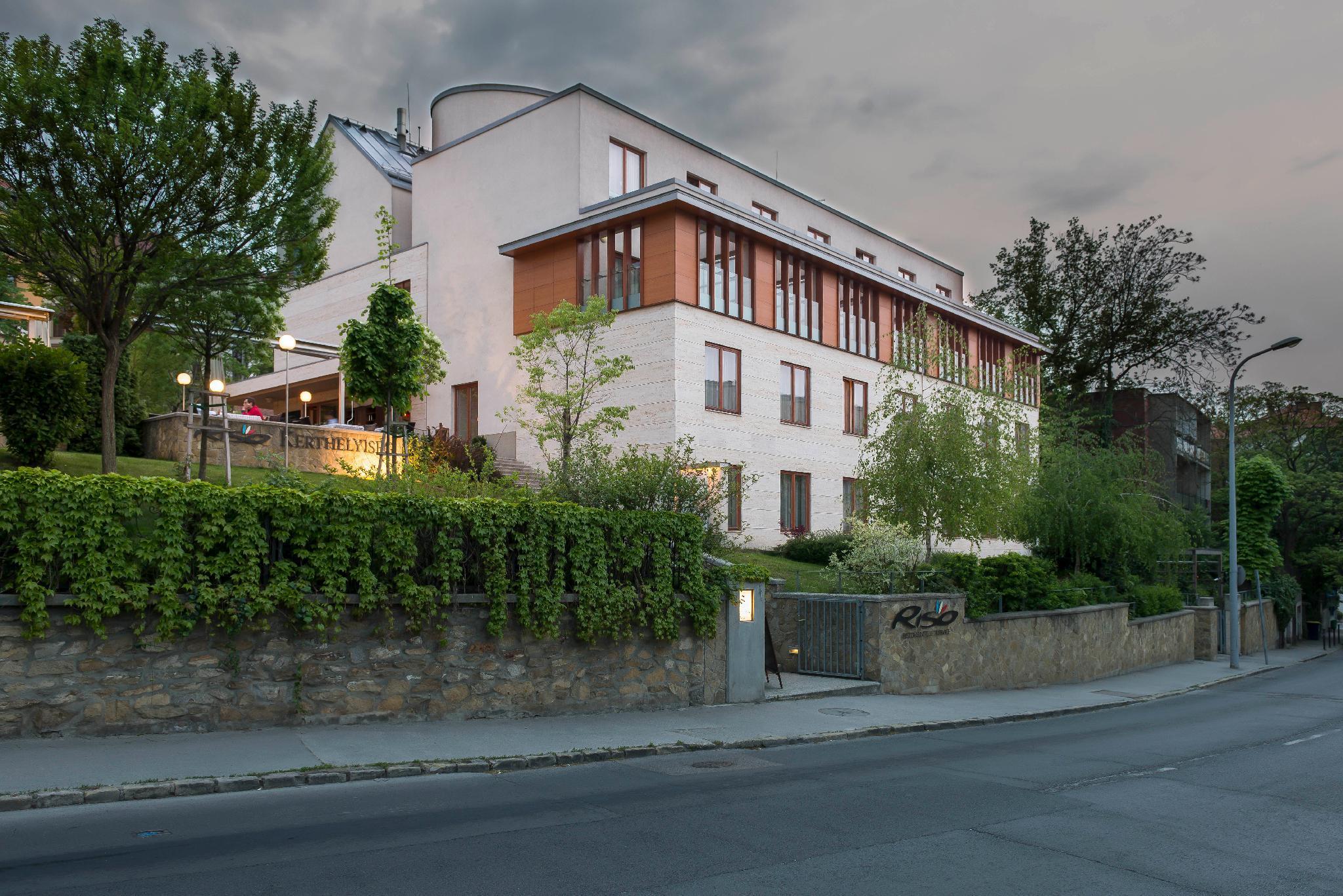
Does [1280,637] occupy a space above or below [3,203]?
below

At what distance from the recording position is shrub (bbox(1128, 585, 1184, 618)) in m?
30.4

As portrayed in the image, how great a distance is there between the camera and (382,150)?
44.9 m

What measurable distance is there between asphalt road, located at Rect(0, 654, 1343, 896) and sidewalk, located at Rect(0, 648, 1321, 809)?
0.48 meters

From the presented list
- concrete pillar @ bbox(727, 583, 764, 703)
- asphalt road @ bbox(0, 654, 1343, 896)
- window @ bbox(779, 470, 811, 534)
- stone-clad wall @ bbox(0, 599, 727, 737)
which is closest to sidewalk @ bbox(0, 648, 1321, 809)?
stone-clad wall @ bbox(0, 599, 727, 737)

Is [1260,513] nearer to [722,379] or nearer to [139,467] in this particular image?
[722,379]

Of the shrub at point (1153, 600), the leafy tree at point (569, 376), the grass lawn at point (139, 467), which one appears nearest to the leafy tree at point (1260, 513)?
the shrub at point (1153, 600)

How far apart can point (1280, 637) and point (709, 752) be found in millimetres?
46491

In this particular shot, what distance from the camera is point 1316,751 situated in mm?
14320

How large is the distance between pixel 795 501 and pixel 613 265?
30.9 feet

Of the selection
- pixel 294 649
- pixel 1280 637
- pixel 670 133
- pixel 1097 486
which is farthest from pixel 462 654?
pixel 1280 637

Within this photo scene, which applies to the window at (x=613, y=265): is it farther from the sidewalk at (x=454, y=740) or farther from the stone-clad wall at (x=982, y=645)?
the sidewalk at (x=454, y=740)

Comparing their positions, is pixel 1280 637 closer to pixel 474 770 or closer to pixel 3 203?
pixel 474 770

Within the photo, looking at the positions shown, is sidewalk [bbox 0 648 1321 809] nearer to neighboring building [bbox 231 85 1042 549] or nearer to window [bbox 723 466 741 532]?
window [bbox 723 466 741 532]

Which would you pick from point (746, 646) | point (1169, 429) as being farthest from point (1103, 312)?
point (746, 646)
